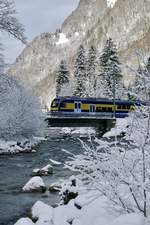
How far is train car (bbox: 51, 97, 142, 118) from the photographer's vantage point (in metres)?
46.2

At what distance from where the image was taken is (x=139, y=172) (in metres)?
5.11

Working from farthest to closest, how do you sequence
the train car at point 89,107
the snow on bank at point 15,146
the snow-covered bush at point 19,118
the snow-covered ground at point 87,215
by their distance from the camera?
the train car at point 89,107 < the snow-covered bush at point 19,118 < the snow on bank at point 15,146 < the snow-covered ground at point 87,215

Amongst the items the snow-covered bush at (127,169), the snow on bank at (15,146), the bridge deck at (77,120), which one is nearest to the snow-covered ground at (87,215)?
the snow-covered bush at (127,169)

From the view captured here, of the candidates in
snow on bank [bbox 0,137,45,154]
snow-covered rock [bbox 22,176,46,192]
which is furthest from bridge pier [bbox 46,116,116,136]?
snow-covered rock [bbox 22,176,46,192]

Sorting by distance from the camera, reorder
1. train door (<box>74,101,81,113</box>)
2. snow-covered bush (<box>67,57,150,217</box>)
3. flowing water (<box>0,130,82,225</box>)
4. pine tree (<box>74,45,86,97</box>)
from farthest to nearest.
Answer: pine tree (<box>74,45,86,97</box>) < train door (<box>74,101,81,113</box>) < flowing water (<box>0,130,82,225</box>) < snow-covered bush (<box>67,57,150,217</box>)

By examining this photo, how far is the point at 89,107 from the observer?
4716 centimetres

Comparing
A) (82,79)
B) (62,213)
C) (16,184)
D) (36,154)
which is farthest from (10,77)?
(82,79)

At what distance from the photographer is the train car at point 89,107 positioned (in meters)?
46.2

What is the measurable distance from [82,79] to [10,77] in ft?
168

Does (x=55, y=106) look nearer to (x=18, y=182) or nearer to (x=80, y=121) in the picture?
(x=80, y=121)

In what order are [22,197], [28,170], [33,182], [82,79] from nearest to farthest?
1. [22,197]
2. [33,182]
3. [28,170]
4. [82,79]

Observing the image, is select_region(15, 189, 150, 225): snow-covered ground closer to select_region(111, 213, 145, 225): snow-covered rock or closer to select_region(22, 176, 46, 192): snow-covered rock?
select_region(111, 213, 145, 225): snow-covered rock

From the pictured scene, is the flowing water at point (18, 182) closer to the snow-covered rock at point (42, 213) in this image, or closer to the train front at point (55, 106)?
the snow-covered rock at point (42, 213)

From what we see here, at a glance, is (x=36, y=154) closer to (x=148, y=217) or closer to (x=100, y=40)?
(x=148, y=217)
